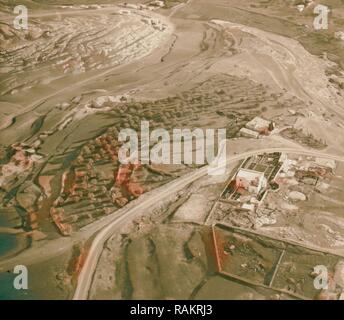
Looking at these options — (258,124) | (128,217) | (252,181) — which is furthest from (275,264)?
(258,124)

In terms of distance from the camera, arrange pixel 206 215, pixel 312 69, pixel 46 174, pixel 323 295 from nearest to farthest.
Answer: pixel 323 295, pixel 206 215, pixel 46 174, pixel 312 69

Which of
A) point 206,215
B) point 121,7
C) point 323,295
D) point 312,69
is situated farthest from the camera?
point 121,7

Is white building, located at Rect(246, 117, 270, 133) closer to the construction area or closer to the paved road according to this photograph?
the paved road

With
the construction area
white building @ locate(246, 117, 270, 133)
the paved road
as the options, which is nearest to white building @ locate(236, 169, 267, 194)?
the paved road

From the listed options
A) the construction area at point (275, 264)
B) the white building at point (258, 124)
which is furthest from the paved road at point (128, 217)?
the construction area at point (275, 264)

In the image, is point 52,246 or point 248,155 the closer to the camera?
point 52,246

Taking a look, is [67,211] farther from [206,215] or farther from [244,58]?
[244,58]

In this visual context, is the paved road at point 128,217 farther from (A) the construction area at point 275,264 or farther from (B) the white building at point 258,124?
(A) the construction area at point 275,264

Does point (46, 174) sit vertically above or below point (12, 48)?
below

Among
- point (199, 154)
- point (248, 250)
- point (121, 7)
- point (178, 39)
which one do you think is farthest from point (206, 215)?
point (121, 7)
